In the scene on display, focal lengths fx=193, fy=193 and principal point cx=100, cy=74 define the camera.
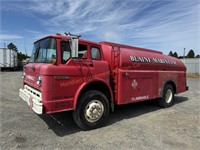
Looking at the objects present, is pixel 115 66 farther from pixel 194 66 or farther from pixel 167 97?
pixel 194 66

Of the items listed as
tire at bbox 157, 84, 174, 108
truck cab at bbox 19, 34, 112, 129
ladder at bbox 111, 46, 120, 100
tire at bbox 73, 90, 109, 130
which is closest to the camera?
truck cab at bbox 19, 34, 112, 129

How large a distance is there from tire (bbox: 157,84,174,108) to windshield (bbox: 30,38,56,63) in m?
4.80

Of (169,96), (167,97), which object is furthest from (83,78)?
(169,96)

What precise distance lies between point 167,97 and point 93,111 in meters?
4.15

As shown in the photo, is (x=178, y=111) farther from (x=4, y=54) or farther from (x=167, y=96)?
(x=4, y=54)

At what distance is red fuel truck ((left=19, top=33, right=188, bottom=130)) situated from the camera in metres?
4.23

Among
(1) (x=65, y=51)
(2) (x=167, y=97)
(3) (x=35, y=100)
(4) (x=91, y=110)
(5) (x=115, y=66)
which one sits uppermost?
(1) (x=65, y=51)

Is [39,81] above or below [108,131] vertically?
above

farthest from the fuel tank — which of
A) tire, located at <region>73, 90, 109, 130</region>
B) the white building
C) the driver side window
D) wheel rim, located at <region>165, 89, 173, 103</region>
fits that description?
the white building

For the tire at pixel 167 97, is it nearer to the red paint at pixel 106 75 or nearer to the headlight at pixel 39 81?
the red paint at pixel 106 75

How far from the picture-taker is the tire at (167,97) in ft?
24.6

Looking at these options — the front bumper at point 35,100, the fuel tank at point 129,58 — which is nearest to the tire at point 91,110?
the front bumper at point 35,100

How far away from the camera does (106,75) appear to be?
208 inches

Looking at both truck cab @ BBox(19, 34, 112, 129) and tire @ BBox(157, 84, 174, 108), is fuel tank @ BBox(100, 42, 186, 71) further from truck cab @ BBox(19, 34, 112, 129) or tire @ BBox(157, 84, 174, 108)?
tire @ BBox(157, 84, 174, 108)
